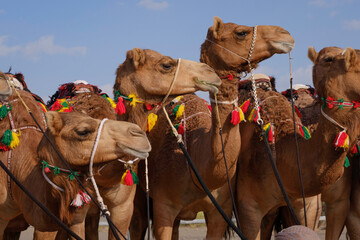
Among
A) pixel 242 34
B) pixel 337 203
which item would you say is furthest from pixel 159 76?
pixel 337 203

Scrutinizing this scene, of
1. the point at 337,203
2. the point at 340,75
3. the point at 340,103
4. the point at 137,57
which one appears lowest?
the point at 337,203

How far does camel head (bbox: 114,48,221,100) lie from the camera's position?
524 centimetres

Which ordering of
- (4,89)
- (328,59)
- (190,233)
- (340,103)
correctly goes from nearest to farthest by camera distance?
1. (4,89)
2. (340,103)
3. (328,59)
4. (190,233)

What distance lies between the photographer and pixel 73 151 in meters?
4.23

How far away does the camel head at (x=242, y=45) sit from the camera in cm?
548

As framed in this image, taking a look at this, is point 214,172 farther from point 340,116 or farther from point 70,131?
point 70,131

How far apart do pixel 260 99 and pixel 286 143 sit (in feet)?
2.88

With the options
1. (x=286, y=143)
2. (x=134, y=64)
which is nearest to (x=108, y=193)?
(x=134, y=64)

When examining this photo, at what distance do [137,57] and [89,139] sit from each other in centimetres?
140

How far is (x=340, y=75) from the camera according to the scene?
5559mm

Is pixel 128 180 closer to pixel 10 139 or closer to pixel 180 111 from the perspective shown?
pixel 10 139

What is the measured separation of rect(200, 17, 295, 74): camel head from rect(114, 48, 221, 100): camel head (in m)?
0.33

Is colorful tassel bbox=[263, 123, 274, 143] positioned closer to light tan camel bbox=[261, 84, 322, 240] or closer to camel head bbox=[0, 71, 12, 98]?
light tan camel bbox=[261, 84, 322, 240]

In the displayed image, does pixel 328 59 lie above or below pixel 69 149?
above
